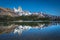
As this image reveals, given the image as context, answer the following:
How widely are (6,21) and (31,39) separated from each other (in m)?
9.20

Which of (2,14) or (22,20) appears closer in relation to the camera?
(2,14)

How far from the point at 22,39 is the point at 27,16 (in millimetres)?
8134

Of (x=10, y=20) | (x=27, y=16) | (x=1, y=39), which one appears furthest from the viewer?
(x=10, y=20)

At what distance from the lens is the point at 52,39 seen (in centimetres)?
527

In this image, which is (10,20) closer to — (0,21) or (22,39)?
(0,21)

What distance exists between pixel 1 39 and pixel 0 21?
8.90 m

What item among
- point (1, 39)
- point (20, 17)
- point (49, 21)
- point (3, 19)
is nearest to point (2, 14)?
point (3, 19)

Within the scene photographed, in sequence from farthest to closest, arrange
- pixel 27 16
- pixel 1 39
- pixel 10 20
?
pixel 10 20, pixel 27 16, pixel 1 39

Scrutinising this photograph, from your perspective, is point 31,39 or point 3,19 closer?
point 31,39

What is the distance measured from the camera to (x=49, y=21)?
14.3 metres

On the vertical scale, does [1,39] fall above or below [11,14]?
below

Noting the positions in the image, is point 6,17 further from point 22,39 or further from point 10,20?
point 22,39

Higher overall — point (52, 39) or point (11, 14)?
point (11, 14)

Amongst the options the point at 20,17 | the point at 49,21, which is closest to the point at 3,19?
the point at 20,17
